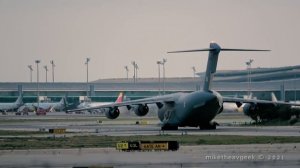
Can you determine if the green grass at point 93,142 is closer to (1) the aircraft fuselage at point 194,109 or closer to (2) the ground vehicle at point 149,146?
(2) the ground vehicle at point 149,146

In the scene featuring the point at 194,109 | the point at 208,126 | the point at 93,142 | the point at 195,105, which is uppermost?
the point at 195,105

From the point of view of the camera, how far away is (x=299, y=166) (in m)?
41.6

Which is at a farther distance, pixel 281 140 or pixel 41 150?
pixel 281 140

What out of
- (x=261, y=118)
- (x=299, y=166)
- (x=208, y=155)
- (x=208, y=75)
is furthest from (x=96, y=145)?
(x=261, y=118)

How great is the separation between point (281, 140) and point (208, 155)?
15172 millimetres

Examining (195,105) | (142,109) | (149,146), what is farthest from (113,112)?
(149,146)

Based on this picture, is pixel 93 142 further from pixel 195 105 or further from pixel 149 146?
pixel 195 105

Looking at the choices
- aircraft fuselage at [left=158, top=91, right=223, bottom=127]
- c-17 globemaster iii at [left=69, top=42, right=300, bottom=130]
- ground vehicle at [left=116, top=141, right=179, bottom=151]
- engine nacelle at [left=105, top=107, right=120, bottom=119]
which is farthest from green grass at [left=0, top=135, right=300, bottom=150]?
engine nacelle at [left=105, top=107, right=120, bottom=119]

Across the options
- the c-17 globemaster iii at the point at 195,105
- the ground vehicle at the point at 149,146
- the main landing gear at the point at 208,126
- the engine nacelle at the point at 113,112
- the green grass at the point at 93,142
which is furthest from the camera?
the engine nacelle at the point at 113,112

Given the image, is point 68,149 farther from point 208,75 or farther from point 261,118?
point 261,118

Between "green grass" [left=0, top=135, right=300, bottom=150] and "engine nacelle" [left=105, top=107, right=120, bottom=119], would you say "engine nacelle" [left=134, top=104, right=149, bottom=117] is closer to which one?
"engine nacelle" [left=105, top=107, right=120, bottom=119]

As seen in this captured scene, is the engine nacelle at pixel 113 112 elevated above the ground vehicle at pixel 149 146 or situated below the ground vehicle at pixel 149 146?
above

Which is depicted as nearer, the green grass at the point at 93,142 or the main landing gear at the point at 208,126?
the green grass at the point at 93,142

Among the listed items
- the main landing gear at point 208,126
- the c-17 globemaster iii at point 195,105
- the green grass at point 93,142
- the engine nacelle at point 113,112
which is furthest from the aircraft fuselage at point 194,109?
the green grass at point 93,142
